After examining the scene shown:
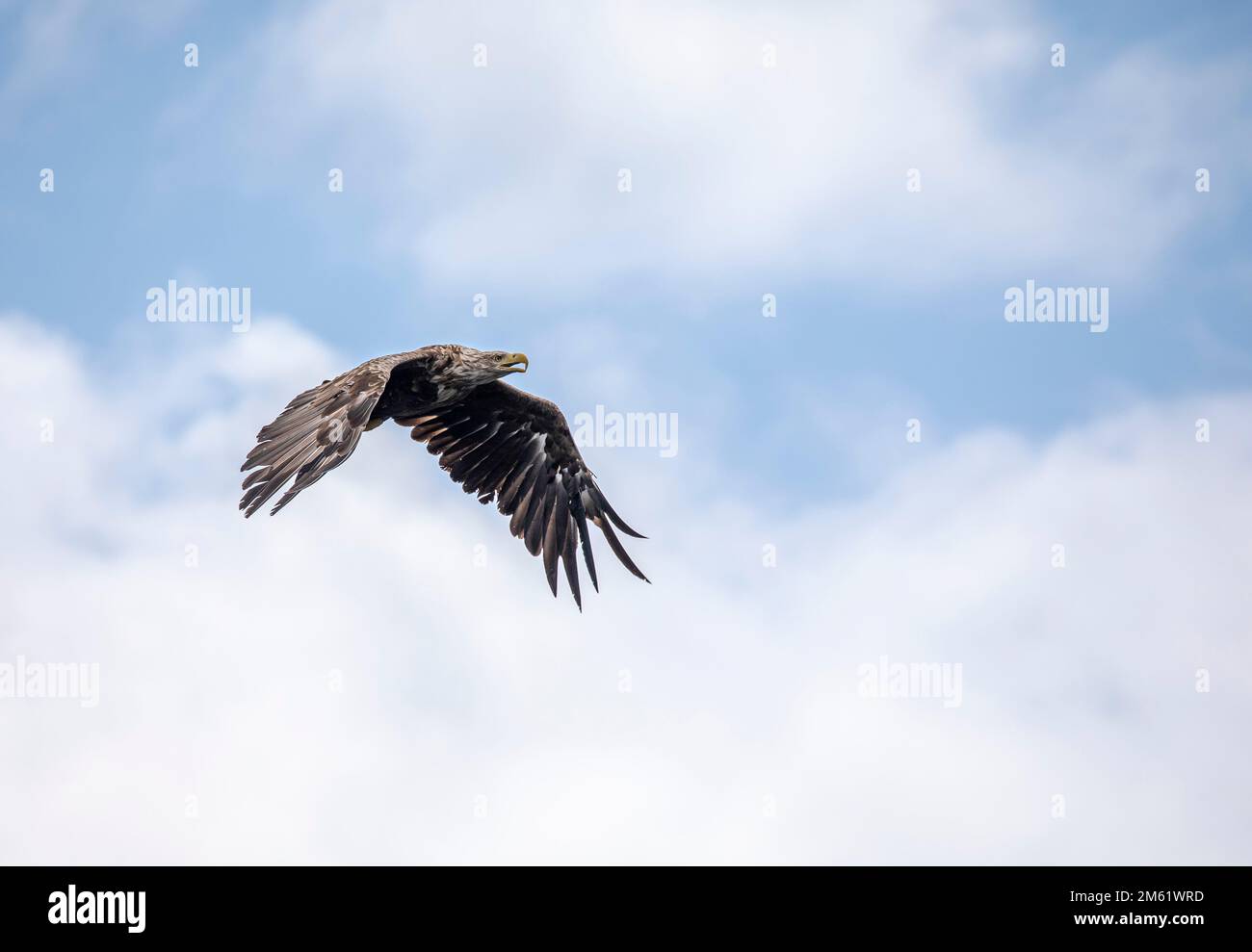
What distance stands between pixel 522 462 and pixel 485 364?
206 cm

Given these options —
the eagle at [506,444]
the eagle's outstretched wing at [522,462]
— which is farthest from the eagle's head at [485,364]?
the eagle's outstretched wing at [522,462]

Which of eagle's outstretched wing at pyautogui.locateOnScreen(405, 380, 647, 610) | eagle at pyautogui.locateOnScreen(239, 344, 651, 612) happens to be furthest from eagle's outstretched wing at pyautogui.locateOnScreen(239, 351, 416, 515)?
eagle's outstretched wing at pyautogui.locateOnScreen(405, 380, 647, 610)

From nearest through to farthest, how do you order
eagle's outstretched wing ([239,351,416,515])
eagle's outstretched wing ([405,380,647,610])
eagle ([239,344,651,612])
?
eagle's outstretched wing ([239,351,416,515]) < eagle ([239,344,651,612]) < eagle's outstretched wing ([405,380,647,610])

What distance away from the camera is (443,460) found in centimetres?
1691

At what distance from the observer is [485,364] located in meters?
15.3

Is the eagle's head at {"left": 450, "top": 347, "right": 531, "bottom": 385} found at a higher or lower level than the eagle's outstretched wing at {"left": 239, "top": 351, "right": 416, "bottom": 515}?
higher

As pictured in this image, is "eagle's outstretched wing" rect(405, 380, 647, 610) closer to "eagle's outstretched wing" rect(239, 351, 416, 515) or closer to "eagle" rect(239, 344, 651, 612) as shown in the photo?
"eagle" rect(239, 344, 651, 612)

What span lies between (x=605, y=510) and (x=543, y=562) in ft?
3.37

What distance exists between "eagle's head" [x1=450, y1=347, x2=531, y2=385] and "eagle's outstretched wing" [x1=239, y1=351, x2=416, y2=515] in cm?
174

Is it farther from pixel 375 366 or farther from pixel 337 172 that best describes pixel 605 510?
pixel 337 172

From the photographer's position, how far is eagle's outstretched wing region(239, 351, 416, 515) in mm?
11992

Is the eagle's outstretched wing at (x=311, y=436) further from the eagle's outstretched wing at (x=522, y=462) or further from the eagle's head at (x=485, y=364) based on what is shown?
the eagle's outstretched wing at (x=522, y=462)
